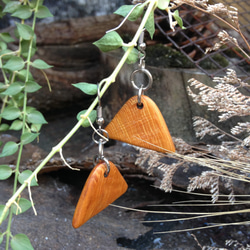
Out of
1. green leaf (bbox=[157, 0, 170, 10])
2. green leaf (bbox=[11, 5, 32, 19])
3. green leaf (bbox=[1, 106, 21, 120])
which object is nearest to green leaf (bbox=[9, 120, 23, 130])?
green leaf (bbox=[1, 106, 21, 120])

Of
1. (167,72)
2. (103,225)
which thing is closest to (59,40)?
(167,72)

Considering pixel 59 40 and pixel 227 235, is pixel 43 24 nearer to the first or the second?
pixel 59 40

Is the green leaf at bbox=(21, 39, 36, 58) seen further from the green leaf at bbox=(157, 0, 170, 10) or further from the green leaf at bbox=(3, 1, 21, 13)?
the green leaf at bbox=(157, 0, 170, 10)

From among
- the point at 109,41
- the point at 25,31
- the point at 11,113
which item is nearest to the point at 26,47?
the point at 25,31

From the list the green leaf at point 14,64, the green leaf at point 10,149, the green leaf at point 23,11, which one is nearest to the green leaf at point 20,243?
the green leaf at point 10,149

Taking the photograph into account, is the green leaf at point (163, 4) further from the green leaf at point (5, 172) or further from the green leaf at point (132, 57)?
the green leaf at point (5, 172)
